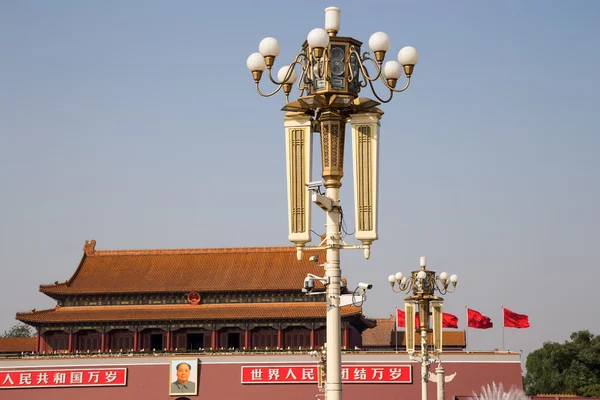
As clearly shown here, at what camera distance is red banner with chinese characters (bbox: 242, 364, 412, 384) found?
42.2 metres

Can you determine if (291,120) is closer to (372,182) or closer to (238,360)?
(372,182)

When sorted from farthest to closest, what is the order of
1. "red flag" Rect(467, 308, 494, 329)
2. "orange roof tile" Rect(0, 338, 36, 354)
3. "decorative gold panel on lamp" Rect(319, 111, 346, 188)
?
"orange roof tile" Rect(0, 338, 36, 354)
"red flag" Rect(467, 308, 494, 329)
"decorative gold panel on lamp" Rect(319, 111, 346, 188)

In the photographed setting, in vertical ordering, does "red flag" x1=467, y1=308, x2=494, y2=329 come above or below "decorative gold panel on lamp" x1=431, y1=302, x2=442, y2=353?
above

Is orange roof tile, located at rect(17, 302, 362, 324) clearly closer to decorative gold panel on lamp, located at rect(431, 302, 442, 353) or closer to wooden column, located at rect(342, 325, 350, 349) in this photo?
wooden column, located at rect(342, 325, 350, 349)

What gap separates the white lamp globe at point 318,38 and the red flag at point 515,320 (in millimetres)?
31184

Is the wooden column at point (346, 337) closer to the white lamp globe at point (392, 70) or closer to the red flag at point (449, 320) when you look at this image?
the red flag at point (449, 320)

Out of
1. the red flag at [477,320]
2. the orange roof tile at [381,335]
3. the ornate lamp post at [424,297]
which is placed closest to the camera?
the ornate lamp post at [424,297]

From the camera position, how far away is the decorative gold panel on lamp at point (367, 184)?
12.0m

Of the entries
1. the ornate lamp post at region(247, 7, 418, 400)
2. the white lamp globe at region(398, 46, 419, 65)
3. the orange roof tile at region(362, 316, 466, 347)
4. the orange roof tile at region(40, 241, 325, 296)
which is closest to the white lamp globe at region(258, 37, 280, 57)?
the ornate lamp post at region(247, 7, 418, 400)

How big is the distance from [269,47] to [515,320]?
102 ft

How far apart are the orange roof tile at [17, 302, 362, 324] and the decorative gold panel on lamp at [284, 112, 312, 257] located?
32.4m

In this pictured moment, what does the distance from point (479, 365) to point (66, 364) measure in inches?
725

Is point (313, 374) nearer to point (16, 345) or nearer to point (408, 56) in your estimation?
point (16, 345)

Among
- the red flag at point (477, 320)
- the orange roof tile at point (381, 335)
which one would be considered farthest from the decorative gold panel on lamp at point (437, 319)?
the orange roof tile at point (381, 335)
